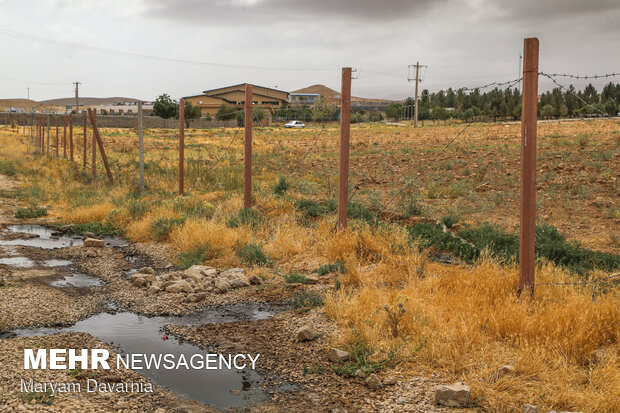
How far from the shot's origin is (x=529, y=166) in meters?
6.47

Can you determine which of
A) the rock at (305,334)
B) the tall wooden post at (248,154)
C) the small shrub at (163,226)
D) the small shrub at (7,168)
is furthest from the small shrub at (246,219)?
the small shrub at (7,168)

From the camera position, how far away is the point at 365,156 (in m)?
28.9

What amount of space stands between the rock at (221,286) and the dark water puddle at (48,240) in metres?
4.83

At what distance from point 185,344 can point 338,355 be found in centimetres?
196

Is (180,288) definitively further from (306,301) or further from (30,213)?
(30,213)

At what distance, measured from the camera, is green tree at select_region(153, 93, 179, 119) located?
83.9 metres

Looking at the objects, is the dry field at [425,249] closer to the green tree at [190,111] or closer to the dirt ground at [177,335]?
the dirt ground at [177,335]

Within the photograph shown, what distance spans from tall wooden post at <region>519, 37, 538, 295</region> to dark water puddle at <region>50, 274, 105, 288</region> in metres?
6.78

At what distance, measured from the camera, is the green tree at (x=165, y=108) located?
83.9 m

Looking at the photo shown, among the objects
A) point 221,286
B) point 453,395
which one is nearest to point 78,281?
point 221,286

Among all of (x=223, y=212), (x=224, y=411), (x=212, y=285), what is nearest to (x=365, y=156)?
(x=223, y=212)

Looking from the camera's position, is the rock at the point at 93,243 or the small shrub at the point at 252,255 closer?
the small shrub at the point at 252,255

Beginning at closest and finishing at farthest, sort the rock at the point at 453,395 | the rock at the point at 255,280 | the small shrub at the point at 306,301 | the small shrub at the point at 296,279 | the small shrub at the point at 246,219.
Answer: the rock at the point at 453,395
the small shrub at the point at 306,301
the small shrub at the point at 296,279
the rock at the point at 255,280
the small shrub at the point at 246,219

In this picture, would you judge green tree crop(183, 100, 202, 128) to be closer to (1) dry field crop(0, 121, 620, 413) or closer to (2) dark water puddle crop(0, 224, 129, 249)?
(1) dry field crop(0, 121, 620, 413)
